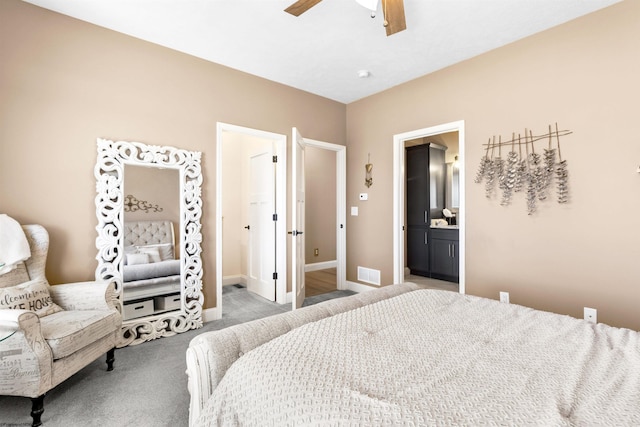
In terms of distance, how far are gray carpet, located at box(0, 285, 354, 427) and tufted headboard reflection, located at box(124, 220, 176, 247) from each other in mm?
907

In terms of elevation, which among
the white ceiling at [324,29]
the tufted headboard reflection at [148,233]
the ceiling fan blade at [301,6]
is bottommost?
the tufted headboard reflection at [148,233]

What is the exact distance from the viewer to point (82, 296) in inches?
85.5

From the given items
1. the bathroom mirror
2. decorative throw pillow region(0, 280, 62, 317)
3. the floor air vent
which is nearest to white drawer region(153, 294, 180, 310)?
decorative throw pillow region(0, 280, 62, 317)

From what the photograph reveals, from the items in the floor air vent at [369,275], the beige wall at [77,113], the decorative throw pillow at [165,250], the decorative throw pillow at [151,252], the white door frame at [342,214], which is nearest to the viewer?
the beige wall at [77,113]

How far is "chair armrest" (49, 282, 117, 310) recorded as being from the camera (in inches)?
84.5

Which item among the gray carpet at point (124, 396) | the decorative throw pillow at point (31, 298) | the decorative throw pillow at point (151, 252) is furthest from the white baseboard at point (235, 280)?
the decorative throw pillow at point (31, 298)

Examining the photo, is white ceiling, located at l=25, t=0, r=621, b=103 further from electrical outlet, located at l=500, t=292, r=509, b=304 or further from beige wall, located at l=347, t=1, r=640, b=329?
electrical outlet, located at l=500, t=292, r=509, b=304

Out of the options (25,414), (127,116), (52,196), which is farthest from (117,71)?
(25,414)

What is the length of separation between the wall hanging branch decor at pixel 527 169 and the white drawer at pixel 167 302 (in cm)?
321

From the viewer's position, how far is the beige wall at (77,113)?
89.7 inches

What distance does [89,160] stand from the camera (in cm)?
255

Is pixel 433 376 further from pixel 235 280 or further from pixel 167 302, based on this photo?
pixel 235 280

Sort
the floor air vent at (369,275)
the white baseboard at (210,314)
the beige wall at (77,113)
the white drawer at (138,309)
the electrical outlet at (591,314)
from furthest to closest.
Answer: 1. the floor air vent at (369,275)
2. the white baseboard at (210,314)
3. the white drawer at (138,309)
4. the electrical outlet at (591,314)
5. the beige wall at (77,113)

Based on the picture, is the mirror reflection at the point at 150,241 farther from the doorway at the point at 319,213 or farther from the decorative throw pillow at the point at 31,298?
the doorway at the point at 319,213
